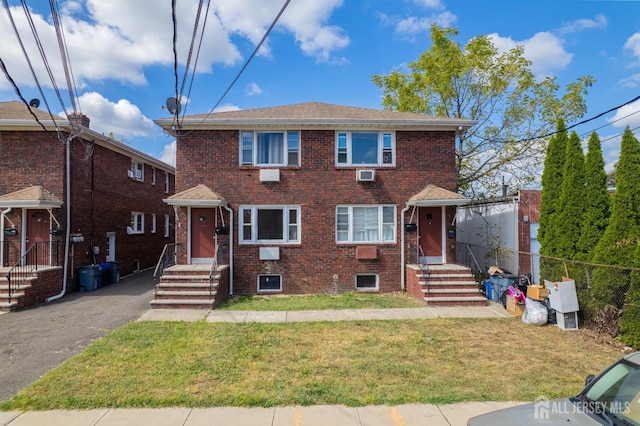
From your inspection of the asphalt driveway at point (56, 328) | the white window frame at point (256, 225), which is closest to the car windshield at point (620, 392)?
the asphalt driveway at point (56, 328)

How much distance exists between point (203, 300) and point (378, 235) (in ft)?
19.3

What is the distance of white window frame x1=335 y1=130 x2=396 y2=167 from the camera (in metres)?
11.1

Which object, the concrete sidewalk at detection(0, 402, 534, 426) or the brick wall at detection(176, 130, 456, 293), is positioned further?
the brick wall at detection(176, 130, 456, 293)

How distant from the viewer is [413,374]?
5.06 meters

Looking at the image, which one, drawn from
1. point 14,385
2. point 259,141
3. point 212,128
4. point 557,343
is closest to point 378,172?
point 259,141

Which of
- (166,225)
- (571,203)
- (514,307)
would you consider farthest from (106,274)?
(571,203)

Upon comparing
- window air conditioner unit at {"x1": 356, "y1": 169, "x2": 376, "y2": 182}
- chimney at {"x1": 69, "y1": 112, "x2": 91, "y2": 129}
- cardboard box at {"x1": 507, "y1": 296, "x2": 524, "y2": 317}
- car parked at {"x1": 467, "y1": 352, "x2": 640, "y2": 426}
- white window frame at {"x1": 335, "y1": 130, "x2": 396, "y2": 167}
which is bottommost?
cardboard box at {"x1": 507, "y1": 296, "x2": 524, "y2": 317}

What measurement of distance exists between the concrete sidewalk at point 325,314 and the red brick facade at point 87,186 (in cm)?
564

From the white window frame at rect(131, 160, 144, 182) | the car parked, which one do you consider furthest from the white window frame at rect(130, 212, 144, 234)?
the car parked

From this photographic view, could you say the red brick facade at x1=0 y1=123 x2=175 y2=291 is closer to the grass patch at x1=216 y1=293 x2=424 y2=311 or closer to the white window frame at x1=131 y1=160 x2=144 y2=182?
the white window frame at x1=131 y1=160 x2=144 y2=182

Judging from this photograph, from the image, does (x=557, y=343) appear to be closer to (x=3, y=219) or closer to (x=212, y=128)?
(x=212, y=128)

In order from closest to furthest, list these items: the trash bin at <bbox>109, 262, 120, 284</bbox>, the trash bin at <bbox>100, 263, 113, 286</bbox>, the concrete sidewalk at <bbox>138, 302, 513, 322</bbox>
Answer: the concrete sidewalk at <bbox>138, 302, 513, 322</bbox>, the trash bin at <bbox>100, 263, 113, 286</bbox>, the trash bin at <bbox>109, 262, 120, 284</bbox>

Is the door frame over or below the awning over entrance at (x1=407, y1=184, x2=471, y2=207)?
below

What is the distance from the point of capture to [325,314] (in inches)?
334
